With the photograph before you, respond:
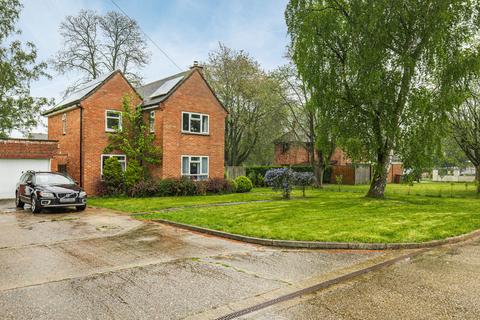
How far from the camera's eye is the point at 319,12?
17078mm

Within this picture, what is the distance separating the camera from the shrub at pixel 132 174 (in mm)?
20031

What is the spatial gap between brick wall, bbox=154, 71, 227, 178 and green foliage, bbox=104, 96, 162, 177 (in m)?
0.64

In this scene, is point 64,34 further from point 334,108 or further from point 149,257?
point 149,257

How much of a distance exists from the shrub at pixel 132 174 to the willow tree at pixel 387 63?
11.0 meters

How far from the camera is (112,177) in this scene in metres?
20.2

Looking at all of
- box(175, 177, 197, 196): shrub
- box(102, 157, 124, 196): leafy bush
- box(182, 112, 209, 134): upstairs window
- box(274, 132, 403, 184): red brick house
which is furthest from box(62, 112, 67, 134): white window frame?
box(274, 132, 403, 184): red brick house

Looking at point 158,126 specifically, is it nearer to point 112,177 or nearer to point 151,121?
point 151,121

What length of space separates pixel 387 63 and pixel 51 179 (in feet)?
51.1

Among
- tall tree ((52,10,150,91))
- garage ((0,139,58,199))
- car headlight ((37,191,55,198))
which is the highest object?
tall tree ((52,10,150,91))

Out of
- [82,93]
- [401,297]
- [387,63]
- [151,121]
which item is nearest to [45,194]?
[151,121]

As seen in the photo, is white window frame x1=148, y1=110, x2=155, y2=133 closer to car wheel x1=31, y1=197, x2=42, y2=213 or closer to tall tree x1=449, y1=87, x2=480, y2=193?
car wheel x1=31, y1=197, x2=42, y2=213

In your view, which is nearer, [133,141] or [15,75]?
[133,141]

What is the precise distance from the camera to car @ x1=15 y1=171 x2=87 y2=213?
13.3 meters

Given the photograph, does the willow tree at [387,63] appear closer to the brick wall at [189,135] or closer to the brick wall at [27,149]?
the brick wall at [189,135]
